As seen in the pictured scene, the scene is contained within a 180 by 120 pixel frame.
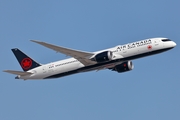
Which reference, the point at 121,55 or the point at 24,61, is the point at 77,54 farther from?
the point at 24,61

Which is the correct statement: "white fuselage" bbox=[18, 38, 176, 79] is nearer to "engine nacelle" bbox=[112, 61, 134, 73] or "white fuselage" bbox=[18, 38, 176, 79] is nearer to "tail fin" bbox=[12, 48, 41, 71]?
"engine nacelle" bbox=[112, 61, 134, 73]

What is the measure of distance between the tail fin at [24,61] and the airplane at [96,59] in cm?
107

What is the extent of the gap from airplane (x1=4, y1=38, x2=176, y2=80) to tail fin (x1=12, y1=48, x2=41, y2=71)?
107 cm

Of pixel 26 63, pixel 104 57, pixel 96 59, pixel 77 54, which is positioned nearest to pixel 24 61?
Answer: pixel 26 63

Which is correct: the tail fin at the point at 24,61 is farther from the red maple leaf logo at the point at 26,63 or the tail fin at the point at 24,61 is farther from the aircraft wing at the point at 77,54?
the aircraft wing at the point at 77,54

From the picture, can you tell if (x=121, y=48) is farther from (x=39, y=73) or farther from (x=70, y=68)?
(x=39, y=73)

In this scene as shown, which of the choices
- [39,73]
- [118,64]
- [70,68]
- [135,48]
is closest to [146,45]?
[135,48]

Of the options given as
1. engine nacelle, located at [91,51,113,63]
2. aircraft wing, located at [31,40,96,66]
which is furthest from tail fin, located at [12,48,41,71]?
engine nacelle, located at [91,51,113,63]

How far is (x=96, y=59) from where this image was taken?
229 ft

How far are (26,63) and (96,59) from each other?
14439 millimetres

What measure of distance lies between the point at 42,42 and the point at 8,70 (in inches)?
325

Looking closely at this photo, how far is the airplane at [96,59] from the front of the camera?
226ft

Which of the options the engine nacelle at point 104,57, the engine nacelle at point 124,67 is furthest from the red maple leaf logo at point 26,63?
the engine nacelle at point 124,67

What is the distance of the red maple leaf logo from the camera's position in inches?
3044
